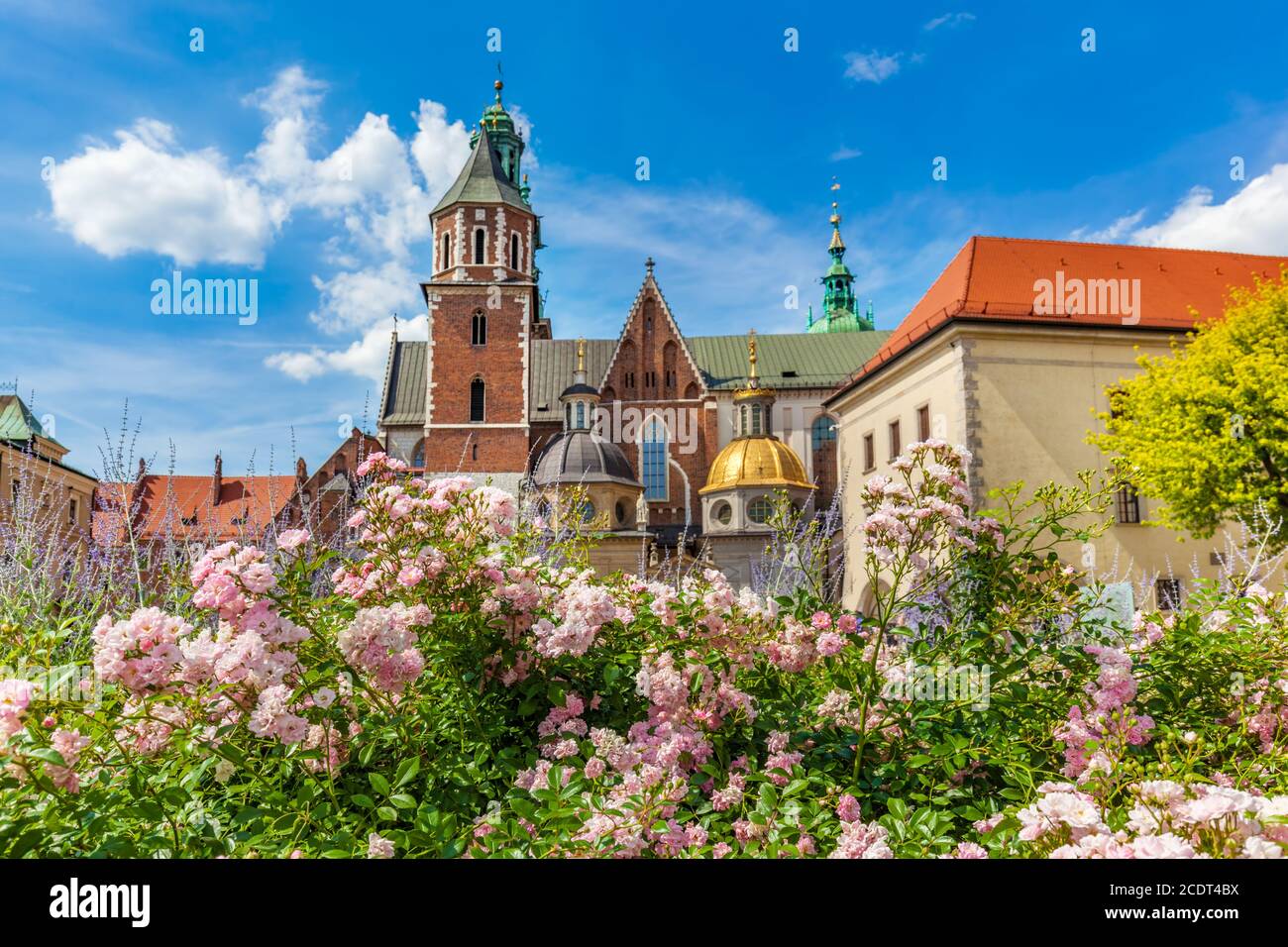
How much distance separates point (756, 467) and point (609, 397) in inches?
512

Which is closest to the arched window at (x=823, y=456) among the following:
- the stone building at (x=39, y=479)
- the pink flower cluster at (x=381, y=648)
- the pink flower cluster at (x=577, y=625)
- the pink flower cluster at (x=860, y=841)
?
the stone building at (x=39, y=479)

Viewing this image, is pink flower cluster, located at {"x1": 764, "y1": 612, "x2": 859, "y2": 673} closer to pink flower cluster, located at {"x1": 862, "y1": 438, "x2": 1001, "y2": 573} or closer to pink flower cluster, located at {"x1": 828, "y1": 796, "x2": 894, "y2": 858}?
pink flower cluster, located at {"x1": 862, "y1": 438, "x2": 1001, "y2": 573}

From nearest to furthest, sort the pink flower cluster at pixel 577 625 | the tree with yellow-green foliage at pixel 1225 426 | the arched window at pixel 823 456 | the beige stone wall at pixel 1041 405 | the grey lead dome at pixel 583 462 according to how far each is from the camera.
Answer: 1. the pink flower cluster at pixel 577 625
2. the tree with yellow-green foliage at pixel 1225 426
3. the beige stone wall at pixel 1041 405
4. the grey lead dome at pixel 583 462
5. the arched window at pixel 823 456

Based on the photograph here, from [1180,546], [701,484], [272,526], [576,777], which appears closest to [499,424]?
[701,484]

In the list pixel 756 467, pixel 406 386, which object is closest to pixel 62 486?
pixel 756 467

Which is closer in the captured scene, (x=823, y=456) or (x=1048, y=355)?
(x=1048, y=355)

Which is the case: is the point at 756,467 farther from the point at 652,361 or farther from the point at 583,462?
the point at 652,361

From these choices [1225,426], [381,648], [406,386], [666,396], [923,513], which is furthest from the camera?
[406,386]

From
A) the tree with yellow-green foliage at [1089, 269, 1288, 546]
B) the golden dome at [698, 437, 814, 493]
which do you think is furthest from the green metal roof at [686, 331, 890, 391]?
the tree with yellow-green foliage at [1089, 269, 1288, 546]

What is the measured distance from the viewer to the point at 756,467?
124 ft

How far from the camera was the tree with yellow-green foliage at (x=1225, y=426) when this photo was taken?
60.3 feet

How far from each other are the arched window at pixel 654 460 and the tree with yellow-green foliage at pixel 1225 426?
27.9 m

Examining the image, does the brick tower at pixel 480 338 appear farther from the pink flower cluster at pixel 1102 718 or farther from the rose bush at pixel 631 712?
the pink flower cluster at pixel 1102 718
